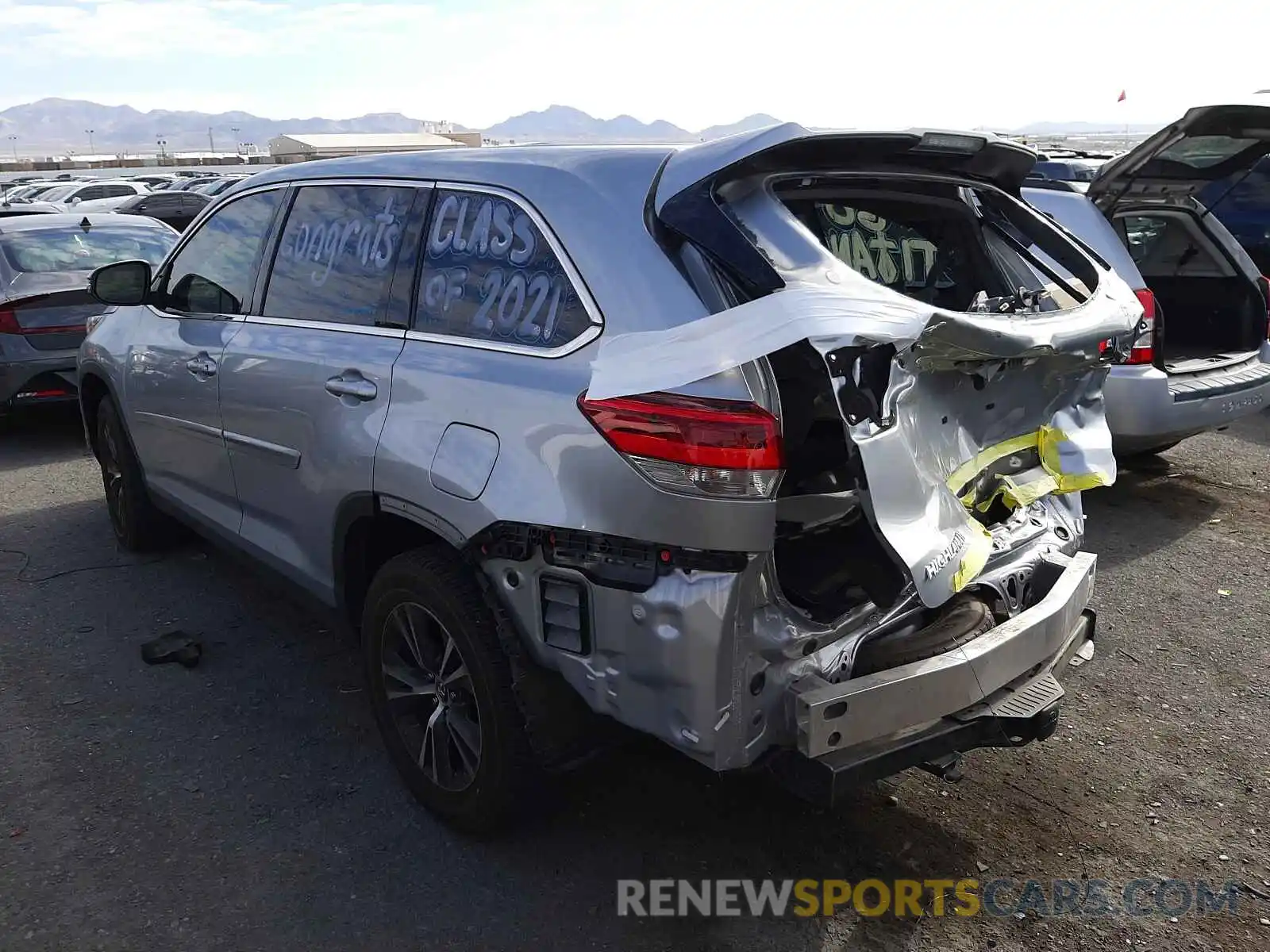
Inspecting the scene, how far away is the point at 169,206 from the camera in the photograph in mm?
21672

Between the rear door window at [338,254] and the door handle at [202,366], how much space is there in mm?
397

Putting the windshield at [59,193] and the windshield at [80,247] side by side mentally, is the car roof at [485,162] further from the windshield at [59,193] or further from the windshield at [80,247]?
the windshield at [59,193]

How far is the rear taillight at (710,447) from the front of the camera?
7.63 feet

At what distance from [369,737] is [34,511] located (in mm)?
3861

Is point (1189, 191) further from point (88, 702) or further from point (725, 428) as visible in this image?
point (88, 702)

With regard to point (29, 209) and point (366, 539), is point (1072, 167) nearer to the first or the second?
point (366, 539)

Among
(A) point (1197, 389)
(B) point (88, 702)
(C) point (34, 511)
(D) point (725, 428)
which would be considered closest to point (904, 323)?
(D) point (725, 428)

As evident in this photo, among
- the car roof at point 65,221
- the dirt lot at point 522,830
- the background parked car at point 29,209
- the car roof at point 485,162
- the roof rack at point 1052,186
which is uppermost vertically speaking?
the car roof at point 485,162

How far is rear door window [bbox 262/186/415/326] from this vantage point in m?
3.31

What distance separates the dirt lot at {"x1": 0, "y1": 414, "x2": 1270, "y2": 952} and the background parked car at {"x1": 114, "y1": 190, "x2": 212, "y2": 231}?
621 inches

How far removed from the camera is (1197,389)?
5719 millimetres

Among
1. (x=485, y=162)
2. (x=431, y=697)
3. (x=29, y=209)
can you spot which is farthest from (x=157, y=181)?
(x=431, y=697)

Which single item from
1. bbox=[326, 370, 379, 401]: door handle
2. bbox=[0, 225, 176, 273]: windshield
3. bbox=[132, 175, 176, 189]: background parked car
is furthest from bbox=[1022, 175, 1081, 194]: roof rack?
bbox=[132, 175, 176, 189]: background parked car

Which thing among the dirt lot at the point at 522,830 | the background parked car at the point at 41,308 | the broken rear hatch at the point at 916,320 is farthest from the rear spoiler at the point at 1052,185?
the background parked car at the point at 41,308
